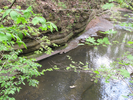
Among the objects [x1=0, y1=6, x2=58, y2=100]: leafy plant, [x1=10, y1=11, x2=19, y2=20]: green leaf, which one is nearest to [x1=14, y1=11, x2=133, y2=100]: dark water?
[x1=0, y1=6, x2=58, y2=100]: leafy plant

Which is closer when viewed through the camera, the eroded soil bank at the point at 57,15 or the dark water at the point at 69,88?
the dark water at the point at 69,88

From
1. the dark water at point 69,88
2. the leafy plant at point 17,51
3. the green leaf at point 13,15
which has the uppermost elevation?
the green leaf at point 13,15

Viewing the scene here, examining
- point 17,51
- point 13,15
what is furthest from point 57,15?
point 13,15

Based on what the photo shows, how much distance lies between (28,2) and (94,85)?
6.20m

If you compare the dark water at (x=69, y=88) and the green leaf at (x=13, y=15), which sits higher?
the green leaf at (x=13, y=15)

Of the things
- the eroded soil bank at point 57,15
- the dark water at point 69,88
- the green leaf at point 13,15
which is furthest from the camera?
the eroded soil bank at point 57,15

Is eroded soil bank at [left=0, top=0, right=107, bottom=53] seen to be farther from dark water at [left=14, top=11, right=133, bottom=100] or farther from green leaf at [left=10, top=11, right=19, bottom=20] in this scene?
green leaf at [left=10, top=11, right=19, bottom=20]

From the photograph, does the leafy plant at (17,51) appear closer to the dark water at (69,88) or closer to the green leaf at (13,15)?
the green leaf at (13,15)

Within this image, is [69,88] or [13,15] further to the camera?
[69,88]

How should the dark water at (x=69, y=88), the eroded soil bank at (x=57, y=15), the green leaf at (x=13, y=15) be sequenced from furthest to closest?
the eroded soil bank at (x=57, y=15) < the dark water at (x=69, y=88) < the green leaf at (x=13, y=15)

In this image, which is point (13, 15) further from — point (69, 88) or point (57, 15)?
point (57, 15)

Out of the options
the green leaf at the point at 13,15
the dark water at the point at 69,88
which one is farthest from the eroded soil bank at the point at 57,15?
the green leaf at the point at 13,15

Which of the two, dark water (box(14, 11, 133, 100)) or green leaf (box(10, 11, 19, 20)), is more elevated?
green leaf (box(10, 11, 19, 20))

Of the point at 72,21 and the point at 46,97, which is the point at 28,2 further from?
the point at 46,97
